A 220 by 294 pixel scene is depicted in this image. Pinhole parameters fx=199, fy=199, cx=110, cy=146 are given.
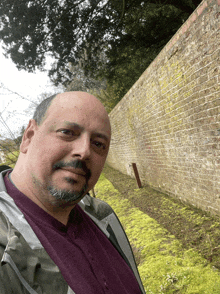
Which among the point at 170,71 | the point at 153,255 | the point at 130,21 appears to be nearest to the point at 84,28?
the point at 130,21

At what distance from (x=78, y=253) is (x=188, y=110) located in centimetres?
318

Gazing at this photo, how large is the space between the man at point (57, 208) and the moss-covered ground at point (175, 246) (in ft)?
3.95

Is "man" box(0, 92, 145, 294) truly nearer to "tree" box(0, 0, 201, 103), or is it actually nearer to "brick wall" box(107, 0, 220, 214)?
"brick wall" box(107, 0, 220, 214)

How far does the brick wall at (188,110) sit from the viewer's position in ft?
9.15

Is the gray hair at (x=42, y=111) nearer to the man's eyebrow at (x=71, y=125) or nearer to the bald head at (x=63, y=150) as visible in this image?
the bald head at (x=63, y=150)

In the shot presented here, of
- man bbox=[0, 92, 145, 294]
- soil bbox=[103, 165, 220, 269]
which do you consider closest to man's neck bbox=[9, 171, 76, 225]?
man bbox=[0, 92, 145, 294]

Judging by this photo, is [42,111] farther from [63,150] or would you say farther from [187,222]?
[187,222]

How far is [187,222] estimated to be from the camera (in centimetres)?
369

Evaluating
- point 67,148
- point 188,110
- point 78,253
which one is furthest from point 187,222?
point 67,148

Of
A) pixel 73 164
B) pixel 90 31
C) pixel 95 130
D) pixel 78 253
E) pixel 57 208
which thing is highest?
pixel 90 31

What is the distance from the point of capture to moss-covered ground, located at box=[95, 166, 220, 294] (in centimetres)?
214

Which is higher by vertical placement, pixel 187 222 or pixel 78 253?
pixel 78 253

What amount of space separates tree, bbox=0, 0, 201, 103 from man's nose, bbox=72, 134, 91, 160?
6.25 metres

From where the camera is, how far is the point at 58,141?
101 centimetres
